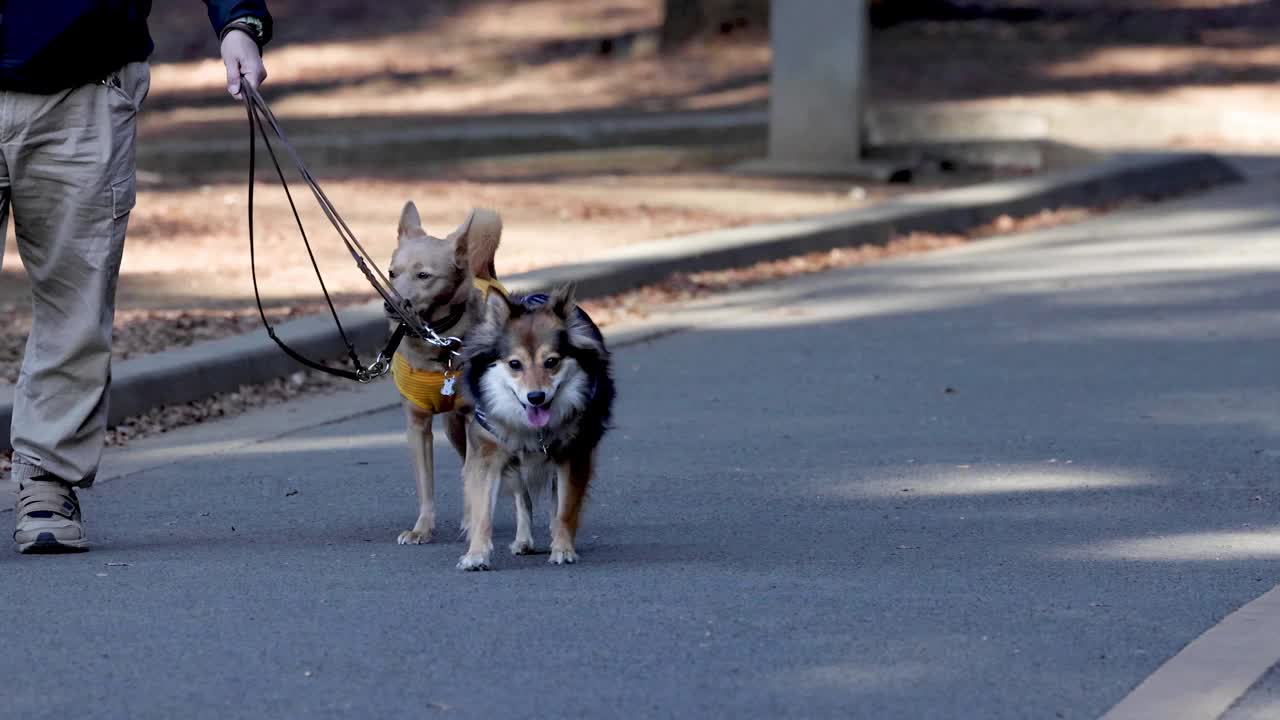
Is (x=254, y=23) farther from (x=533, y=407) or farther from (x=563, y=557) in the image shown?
(x=563, y=557)

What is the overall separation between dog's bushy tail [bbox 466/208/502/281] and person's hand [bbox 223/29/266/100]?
84 centimetres

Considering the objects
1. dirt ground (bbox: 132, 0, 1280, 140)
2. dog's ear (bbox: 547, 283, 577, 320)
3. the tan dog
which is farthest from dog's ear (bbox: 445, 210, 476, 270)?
dirt ground (bbox: 132, 0, 1280, 140)

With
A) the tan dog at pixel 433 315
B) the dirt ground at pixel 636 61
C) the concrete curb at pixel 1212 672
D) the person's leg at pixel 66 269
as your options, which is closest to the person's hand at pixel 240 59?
the person's leg at pixel 66 269

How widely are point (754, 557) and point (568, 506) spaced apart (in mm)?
595

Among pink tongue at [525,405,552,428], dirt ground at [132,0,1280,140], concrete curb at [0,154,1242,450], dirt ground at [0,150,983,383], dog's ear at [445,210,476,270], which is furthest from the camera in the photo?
dirt ground at [132,0,1280,140]

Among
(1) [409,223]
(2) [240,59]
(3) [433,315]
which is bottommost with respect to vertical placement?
(3) [433,315]

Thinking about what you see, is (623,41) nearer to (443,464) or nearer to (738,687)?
(443,464)

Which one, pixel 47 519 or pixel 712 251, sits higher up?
pixel 47 519

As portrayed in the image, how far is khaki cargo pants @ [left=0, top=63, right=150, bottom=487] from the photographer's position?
21.2 feet

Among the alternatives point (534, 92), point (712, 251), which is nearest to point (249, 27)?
point (712, 251)

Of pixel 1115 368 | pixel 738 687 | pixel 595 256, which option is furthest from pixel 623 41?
pixel 738 687

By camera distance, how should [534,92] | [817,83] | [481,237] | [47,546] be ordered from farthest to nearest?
[534,92], [817,83], [481,237], [47,546]

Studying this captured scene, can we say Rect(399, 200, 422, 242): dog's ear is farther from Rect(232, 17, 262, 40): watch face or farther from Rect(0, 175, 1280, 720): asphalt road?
Rect(0, 175, 1280, 720): asphalt road

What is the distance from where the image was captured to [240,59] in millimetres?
6438
